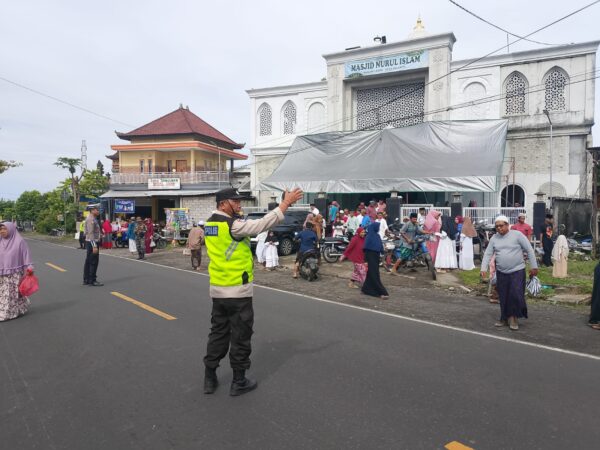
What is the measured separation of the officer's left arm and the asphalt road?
59.3 inches

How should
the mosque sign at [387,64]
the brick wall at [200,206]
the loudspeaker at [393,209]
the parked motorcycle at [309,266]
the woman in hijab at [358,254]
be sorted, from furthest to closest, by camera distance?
the brick wall at [200,206] < the mosque sign at [387,64] < the loudspeaker at [393,209] < the parked motorcycle at [309,266] < the woman in hijab at [358,254]

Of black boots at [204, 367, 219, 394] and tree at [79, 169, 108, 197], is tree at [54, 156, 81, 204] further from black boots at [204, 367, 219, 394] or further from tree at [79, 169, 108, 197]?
black boots at [204, 367, 219, 394]

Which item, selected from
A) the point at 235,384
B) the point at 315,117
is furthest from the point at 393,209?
the point at 235,384

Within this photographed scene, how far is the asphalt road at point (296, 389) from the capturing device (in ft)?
10.7

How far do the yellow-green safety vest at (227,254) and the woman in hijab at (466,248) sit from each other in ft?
32.0

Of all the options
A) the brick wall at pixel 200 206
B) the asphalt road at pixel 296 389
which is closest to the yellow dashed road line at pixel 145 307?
the asphalt road at pixel 296 389

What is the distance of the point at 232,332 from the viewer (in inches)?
160

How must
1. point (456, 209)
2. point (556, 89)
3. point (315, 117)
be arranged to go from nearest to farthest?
1. point (456, 209)
2. point (556, 89)
3. point (315, 117)

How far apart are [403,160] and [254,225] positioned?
1694 cm

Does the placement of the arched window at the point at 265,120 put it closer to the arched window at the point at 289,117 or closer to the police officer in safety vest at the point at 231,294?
the arched window at the point at 289,117

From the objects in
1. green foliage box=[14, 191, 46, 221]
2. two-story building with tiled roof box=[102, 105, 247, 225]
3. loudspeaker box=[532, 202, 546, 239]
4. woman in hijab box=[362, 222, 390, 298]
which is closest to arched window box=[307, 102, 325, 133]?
two-story building with tiled roof box=[102, 105, 247, 225]

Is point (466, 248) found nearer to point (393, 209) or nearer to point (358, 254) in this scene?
point (358, 254)

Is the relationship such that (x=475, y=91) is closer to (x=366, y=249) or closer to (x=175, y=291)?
(x=366, y=249)

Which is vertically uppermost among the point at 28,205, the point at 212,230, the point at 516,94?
the point at 516,94
